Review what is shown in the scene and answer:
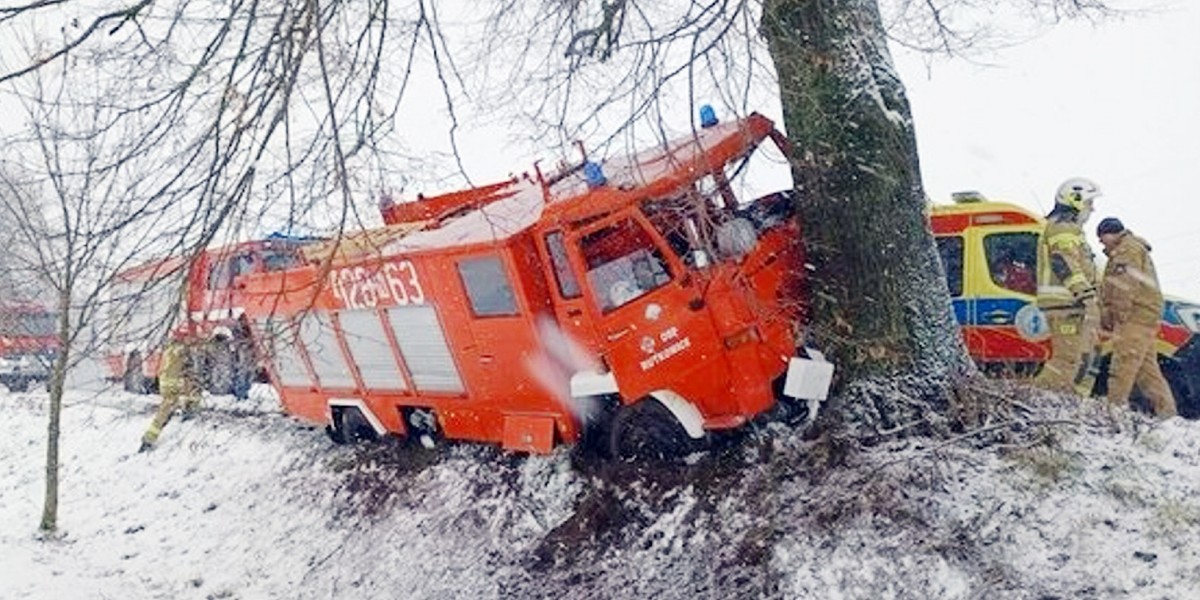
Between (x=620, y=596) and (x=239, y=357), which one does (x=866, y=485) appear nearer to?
(x=620, y=596)

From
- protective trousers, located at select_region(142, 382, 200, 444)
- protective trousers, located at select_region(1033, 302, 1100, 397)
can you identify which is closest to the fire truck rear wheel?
protective trousers, located at select_region(1033, 302, 1100, 397)

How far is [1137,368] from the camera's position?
929cm

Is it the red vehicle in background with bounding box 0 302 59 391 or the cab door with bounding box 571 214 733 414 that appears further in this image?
the red vehicle in background with bounding box 0 302 59 391

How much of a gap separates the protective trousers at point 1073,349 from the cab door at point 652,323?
319 centimetres

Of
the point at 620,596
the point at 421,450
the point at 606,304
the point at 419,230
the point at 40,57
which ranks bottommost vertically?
the point at 620,596

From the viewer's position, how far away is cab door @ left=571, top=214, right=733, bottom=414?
8367 mm

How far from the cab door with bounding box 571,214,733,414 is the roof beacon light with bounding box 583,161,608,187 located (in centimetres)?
31

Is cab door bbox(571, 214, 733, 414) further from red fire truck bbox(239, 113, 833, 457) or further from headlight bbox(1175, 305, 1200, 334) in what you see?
headlight bbox(1175, 305, 1200, 334)

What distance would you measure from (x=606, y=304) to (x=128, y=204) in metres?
3.44

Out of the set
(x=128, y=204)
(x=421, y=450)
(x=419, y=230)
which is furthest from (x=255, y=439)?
(x=128, y=204)

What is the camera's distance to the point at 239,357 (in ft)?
28.3

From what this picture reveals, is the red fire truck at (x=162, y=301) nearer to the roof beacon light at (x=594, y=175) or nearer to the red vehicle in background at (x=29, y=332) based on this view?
the roof beacon light at (x=594, y=175)

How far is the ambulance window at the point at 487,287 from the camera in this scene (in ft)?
29.7

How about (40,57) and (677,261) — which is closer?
(40,57)
